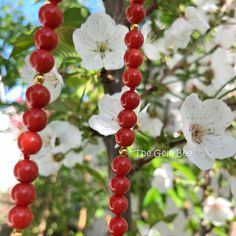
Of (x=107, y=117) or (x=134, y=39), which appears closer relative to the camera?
(x=134, y=39)

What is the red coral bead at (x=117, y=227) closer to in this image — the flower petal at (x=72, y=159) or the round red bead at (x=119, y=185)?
the round red bead at (x=119, y=185)

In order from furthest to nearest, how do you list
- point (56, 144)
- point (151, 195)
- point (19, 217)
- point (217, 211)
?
point (151, 195)
point (217, 211)
point (56, 144)
point (19, 217)

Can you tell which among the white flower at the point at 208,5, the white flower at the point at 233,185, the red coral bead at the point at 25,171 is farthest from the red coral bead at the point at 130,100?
the white flower at the point at 208,5

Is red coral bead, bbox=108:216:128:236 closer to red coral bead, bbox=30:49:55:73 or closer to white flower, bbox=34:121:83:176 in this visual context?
red coral bead, bbox=30:49:55:73

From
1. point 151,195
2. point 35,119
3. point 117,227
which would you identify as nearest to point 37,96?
point 35,119

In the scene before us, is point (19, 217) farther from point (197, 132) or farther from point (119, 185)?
point (197, 132)

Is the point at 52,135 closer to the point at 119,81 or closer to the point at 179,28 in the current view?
the point at 119,81
